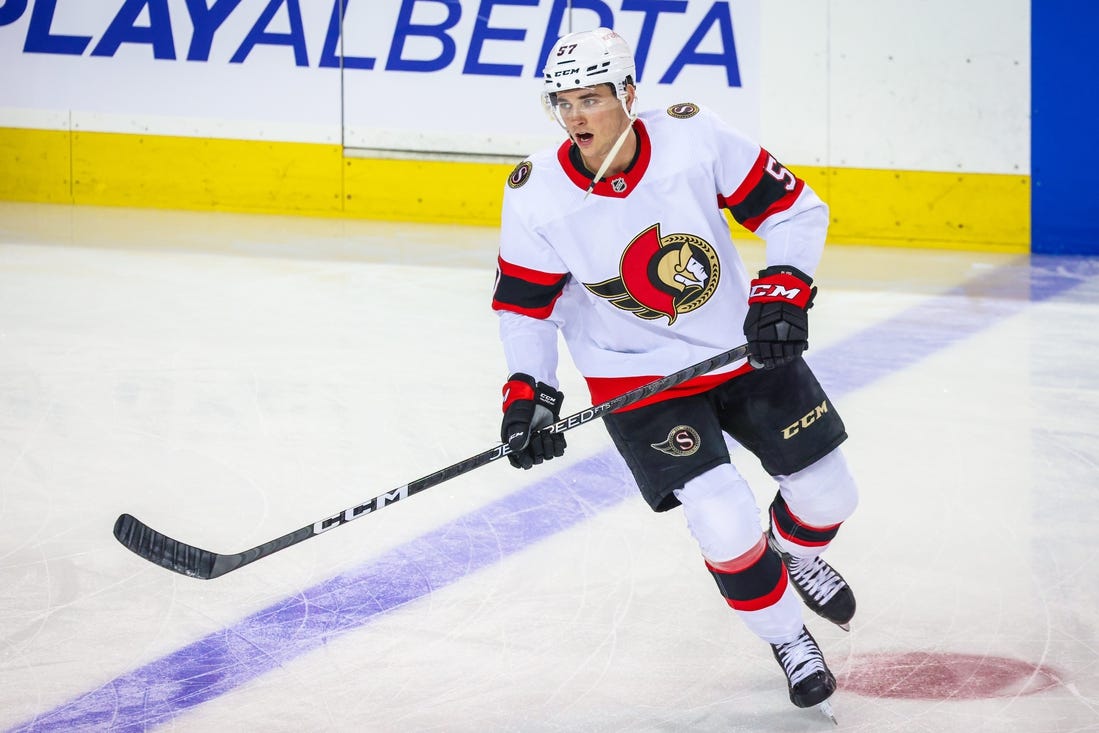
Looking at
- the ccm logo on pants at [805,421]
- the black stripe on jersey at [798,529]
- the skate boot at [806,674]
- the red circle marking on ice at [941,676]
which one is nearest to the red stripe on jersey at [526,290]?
the ccm logo on pants at [805,421]

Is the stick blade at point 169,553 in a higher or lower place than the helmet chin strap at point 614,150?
lower

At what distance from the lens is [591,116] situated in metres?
2.38

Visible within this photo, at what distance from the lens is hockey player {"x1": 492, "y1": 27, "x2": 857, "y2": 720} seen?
238 cm

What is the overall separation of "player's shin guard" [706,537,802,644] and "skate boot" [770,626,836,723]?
0.02m

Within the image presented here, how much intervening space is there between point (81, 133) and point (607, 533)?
5.57 meters

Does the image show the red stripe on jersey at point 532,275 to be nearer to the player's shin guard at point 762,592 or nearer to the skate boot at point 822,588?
the player's shin guard at point 762,592

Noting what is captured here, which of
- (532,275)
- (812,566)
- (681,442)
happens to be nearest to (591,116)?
(532,275)

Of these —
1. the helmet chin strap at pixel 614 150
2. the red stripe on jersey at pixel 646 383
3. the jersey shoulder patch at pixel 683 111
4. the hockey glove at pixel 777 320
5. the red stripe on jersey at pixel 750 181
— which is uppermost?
the jersey shoulder patch at pixel 683 111

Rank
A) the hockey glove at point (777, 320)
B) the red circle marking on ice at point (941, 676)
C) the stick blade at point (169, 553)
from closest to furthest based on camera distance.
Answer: the hockey glove at point (777, 320)
the red circle marking on ice at point (941, 676)
the stick blade at point (169, 553)

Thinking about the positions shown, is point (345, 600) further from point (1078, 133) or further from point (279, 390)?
point (1078, 133)

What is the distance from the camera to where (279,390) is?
172 inches

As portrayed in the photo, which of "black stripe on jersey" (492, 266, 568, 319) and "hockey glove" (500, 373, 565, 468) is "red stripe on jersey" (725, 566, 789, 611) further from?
"black stripe on jersey" (492, 266, 568, 319)

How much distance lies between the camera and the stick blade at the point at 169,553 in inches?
102

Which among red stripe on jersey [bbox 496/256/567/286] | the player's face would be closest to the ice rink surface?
red stripe on jersey [bbox 496/256/567/286]
